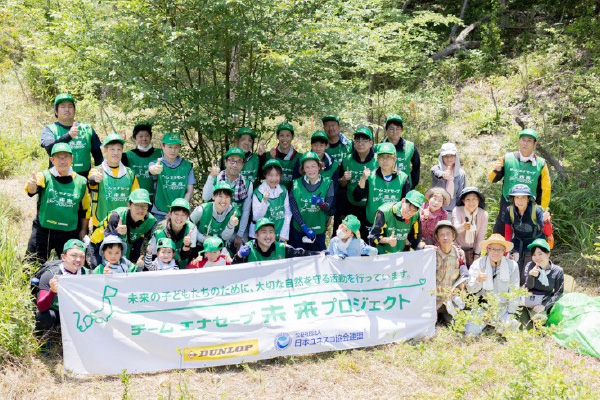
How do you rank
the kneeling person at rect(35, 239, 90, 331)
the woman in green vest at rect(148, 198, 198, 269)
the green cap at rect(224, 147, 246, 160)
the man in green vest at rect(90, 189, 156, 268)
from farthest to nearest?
the green cap at rect(224, 147, 246, 160) < the woman in green vest at rect(148, 198, 198, 269) < the man in green vest at rect(90, 189, 156, 268) < the kneeling person at rect(35, 239, 90, 331)

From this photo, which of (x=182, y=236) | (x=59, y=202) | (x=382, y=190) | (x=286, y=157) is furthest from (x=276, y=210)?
(x=59, y=202)

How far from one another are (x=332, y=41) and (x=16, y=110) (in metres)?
9.32

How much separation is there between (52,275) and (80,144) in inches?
76.3

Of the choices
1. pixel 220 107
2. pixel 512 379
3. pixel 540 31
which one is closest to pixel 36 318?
pixel 220 107

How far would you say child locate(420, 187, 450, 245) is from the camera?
23.0 ft

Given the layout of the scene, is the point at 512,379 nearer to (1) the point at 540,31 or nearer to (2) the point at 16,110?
(1) the point at 540,31

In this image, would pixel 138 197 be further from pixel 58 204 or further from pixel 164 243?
pixel 58 204

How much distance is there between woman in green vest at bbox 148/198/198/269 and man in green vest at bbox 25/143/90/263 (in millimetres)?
961

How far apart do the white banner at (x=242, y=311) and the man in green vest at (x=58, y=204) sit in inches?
45.1

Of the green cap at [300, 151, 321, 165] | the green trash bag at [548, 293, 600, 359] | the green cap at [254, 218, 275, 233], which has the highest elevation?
the green cap at [300, 151, 321, 165]

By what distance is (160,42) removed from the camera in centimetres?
766

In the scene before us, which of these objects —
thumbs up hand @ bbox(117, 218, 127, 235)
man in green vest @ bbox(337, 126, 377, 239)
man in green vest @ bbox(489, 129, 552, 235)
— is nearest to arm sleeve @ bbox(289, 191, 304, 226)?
man in green vest @ bbox(337, 126, 377, 239)

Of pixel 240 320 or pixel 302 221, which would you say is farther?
pixel 302 221

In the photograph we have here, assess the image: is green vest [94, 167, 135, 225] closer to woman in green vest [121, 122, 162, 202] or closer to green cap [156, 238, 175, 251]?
woman in green vest [121, 122, 162, 202]
